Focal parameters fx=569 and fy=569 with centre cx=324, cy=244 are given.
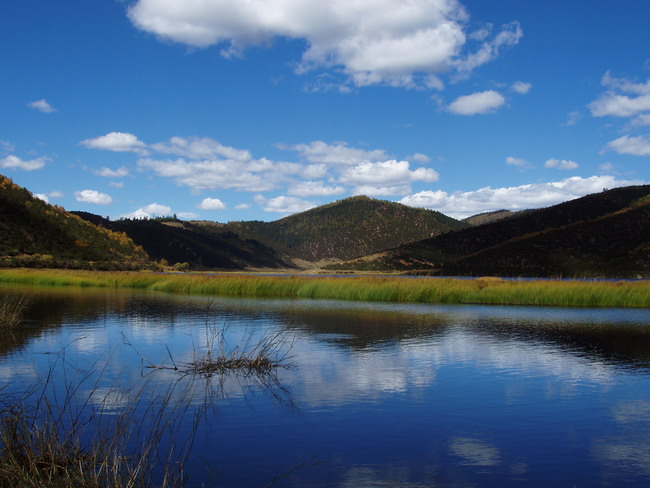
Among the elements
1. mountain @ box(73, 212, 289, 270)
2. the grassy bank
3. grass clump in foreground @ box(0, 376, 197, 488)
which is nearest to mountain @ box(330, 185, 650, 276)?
the grassy bank

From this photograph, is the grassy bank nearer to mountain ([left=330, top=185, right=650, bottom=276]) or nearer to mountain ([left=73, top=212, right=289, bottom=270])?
mountain ([left=330, top=185, right=650, bottom=276])

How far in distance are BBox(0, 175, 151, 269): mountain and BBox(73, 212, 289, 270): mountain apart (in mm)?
49131

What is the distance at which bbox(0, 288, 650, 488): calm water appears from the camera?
7.57 meters

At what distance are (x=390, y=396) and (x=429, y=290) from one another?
1061 inches

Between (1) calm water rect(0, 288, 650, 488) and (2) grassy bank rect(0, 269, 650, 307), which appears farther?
(2) grassy bank rect(0, 269, 650, 307)

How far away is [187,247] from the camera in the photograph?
161000 millimetres

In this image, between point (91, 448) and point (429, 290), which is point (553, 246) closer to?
point (429, 290)

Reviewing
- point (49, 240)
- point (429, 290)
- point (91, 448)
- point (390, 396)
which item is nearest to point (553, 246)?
point (429, 290)

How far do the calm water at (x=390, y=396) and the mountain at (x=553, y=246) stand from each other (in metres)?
57.0

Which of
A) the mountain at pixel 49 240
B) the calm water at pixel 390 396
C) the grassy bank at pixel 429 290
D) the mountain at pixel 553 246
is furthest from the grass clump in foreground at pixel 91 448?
the mountain at pixel 553 246

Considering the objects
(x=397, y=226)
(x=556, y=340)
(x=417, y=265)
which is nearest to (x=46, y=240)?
(x=417, y=265)

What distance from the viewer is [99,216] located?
534 ft

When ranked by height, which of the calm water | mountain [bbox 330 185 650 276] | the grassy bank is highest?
mountain [bbox 330 185 650 276]

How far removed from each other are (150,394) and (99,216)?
163870 millimetres
